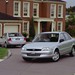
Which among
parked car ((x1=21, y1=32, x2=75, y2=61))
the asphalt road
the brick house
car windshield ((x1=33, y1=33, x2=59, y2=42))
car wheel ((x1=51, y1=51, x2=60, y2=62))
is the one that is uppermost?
the brick house

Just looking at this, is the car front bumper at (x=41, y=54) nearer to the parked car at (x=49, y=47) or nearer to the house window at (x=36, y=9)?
the parked car at (x=49, y=47)

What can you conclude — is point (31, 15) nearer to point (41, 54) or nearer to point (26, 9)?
point (26, 9)

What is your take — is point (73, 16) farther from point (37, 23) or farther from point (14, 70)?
point (14, 70)

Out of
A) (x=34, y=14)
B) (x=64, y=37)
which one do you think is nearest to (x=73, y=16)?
(x=34, y=14)

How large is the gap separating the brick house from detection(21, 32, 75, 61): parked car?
26.9 meters

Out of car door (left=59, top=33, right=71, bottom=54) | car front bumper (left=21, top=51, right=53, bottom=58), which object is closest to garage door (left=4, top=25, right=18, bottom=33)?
car door (left=59, top=33, right=71, bottom=54)

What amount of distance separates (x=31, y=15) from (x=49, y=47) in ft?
123

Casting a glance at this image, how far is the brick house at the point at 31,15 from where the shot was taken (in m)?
49.0

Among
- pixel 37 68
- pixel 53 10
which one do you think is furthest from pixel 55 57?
pixel 53 10

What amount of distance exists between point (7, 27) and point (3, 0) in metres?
4.91

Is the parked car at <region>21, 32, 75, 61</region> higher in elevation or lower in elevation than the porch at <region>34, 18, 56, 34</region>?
lower

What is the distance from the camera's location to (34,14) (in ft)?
189

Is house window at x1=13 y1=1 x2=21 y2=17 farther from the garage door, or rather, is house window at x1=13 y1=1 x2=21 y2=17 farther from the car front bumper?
the car front bumper

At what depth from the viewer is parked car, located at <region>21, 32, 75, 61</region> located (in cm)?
1812
